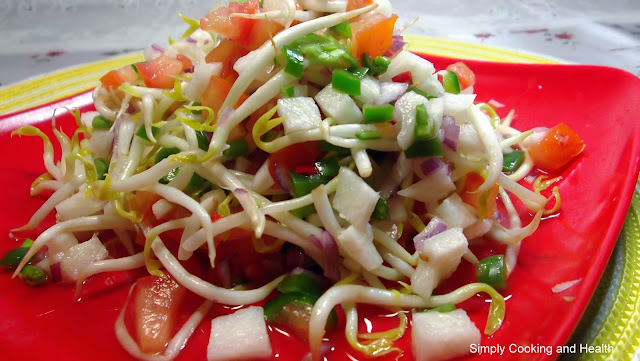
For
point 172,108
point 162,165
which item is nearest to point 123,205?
point 162,165

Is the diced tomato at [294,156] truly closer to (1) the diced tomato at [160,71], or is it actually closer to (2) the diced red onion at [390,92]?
(2) the diced red onion at [390,92]

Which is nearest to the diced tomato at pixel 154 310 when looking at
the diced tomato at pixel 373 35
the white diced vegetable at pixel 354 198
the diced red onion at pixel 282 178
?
the diced red onion at pixel 282 178

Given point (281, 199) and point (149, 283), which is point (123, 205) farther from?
point (281, 199)

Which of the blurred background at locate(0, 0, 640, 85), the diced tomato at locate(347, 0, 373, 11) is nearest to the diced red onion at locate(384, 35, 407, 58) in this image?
the diced tomato at locate(347, 0, 373, 11)

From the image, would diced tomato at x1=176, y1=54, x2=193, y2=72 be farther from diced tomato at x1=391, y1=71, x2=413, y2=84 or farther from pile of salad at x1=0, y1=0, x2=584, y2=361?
diced tomato at x1=391, y1=71, x2=413, y2=84

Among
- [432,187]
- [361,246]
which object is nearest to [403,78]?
[432,187]
